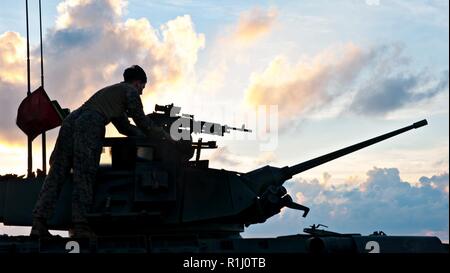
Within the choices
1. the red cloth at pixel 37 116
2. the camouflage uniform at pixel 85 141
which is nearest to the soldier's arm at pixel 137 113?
the camouflage uniform at pixel 85 141

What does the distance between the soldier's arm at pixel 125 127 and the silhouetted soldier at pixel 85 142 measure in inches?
0.8

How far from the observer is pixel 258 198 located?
17297 millimetres

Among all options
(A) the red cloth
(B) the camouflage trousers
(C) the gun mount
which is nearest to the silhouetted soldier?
(B) the camouflage trousers

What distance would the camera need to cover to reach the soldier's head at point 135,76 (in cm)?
1706

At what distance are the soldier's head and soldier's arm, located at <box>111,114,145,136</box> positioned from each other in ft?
2.15

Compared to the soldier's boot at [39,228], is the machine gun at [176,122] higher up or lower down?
higher up

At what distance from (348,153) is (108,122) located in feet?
18.0

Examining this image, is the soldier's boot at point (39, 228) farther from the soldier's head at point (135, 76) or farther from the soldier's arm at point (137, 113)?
the soldier's head at point (135, 76)

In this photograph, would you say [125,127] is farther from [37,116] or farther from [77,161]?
[37,116]

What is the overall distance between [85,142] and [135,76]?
1617mm

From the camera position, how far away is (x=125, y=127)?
17.1 m

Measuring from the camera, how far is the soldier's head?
56.0ft

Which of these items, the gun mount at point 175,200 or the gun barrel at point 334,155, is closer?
the gun mount at point 175,200

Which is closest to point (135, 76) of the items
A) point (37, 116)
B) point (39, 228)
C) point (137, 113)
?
point (137, 113)
